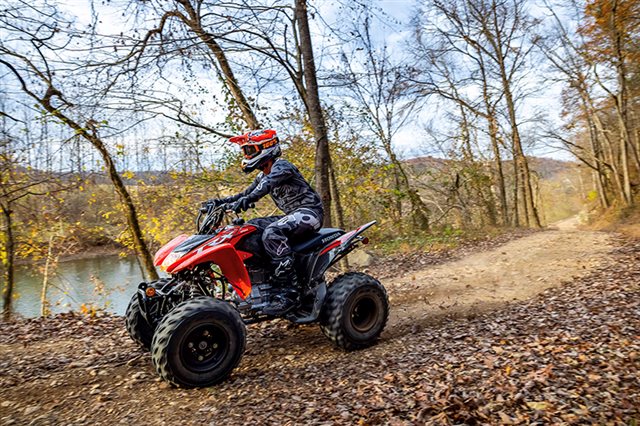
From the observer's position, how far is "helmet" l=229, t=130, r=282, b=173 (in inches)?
184

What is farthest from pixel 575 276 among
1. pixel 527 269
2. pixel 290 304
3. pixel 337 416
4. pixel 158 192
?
pixel 158 192

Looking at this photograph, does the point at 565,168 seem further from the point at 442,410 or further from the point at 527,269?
the point at 442,410

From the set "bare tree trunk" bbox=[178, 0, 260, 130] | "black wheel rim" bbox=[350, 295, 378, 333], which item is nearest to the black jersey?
"black wheel rim" bbox=[350, 295, 378, 333]

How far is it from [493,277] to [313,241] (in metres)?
5.01

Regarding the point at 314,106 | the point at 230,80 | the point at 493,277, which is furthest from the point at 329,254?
the point at 230,80

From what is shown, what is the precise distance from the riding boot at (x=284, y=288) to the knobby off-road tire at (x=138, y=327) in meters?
1.19

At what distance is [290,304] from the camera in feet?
15.1

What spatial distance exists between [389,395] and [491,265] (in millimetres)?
7167

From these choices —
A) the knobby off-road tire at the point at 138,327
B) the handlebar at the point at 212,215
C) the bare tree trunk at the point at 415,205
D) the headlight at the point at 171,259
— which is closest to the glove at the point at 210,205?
the handlebar at the point at 212,215

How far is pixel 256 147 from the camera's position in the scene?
184 inches

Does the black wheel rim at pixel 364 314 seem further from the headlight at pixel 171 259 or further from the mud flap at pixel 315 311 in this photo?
the headlight at pixel 171 259

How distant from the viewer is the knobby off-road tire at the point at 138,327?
4364 millimetres

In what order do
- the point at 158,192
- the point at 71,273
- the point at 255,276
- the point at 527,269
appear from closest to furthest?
the point at 255,276
the point at 527,269
the point at 158,192
the point at 71,273

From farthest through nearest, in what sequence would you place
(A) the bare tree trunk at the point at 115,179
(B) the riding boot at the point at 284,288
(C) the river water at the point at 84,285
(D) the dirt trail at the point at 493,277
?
(C) the river water at the point at 84,285 → (A) the bare tree trunk at the point at 115,179 → (D) the dirt trail at the point at 493,277 → (B) the riding boot at the point at 284,288
